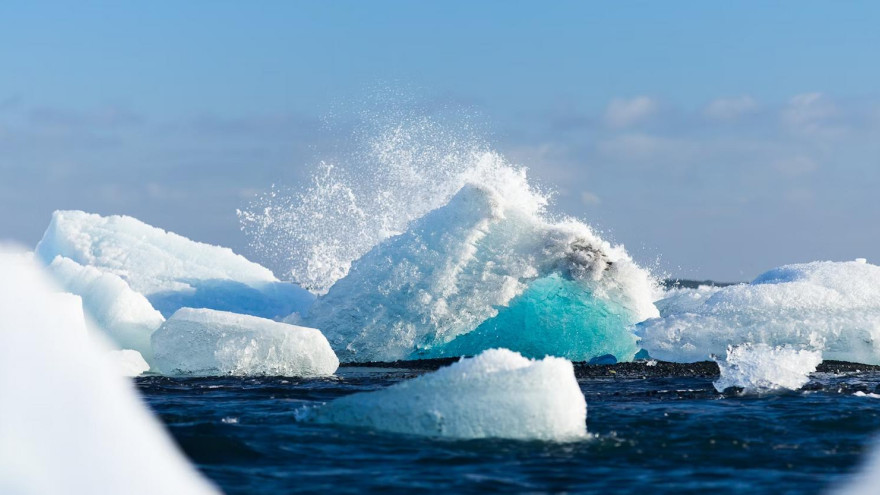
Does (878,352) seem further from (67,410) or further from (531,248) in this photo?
(67,410)

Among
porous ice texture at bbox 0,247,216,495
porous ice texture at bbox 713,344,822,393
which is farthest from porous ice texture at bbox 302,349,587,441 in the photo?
porous ice texture at bbox 713,344,822,393

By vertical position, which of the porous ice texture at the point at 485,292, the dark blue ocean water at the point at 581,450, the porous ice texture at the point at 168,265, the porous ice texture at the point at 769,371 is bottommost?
the dark blue ocean water at the point at 581,450

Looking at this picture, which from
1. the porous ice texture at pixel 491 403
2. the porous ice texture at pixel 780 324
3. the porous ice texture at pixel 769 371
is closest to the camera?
the porous ice texture at pixel 491 403

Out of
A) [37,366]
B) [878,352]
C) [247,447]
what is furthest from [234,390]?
[878,352]

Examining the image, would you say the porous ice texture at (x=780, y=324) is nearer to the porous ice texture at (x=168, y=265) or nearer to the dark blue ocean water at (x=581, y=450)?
the dark blue ocean water at (x=581, y=450)

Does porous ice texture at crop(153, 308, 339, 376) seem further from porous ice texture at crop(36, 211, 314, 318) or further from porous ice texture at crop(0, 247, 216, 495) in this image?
porous ice texture at crop(0, 247, 216, 495)

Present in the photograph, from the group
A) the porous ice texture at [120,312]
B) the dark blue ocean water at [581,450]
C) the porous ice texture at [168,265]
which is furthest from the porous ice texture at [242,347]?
the porous ice texture at [168,265]

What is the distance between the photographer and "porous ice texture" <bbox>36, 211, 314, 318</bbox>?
2442 cm

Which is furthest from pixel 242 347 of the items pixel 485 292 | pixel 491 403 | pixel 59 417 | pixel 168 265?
pixel 59 417

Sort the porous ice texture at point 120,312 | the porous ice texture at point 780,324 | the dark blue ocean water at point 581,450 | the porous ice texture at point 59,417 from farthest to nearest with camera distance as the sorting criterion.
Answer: the porous ice texture at point 120,312 < the porous ice texture at point 780,324 < the dark blue ocean water at point 581,450 < the porous ice texture at point 59,417

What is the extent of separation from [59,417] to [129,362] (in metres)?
9.98

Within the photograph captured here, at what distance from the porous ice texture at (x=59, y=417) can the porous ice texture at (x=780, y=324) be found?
11291mm

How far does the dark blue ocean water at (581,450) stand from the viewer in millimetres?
8586

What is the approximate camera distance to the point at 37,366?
7.96 m
